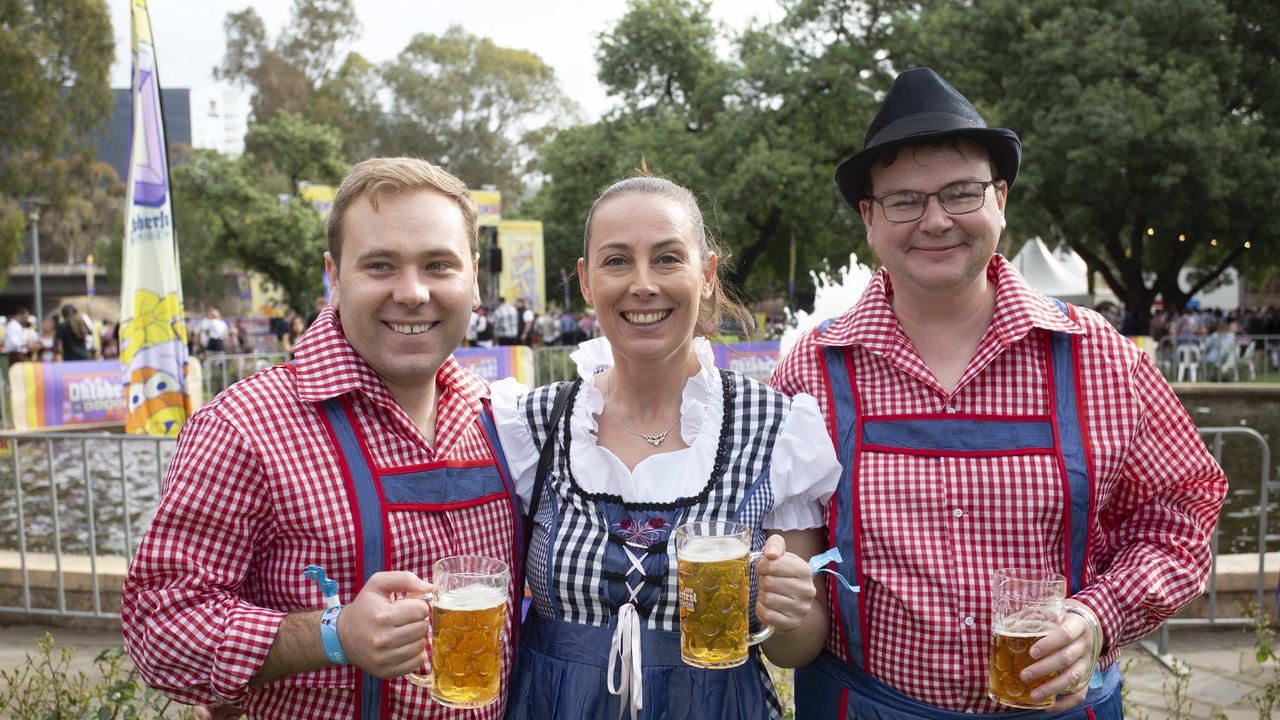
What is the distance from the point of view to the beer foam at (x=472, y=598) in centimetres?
166

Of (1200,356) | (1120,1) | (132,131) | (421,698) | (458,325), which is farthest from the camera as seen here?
(1120,1)

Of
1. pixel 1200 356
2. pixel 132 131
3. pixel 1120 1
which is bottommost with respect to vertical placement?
Answer: pixel 1200 356

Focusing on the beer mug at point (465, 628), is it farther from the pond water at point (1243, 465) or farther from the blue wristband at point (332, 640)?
the pond water at point (1243, 465)

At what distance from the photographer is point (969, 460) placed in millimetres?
1982

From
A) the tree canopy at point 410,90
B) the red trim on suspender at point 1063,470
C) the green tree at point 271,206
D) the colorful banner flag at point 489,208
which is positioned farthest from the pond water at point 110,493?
the tree canopy at point 410,90

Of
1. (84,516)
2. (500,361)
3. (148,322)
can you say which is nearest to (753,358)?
(500,361)

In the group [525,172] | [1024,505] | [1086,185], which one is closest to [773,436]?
[1024,505]

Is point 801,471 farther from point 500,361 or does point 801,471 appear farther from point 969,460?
point 500,361

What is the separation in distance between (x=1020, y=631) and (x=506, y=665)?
101 cm

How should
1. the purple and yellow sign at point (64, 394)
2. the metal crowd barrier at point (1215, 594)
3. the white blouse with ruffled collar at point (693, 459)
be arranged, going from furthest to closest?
the purple and yellow sign at point (64, 394) → the metal crowd barrier at point (1215, 594) → the white blouse with ruffled collar at point (693, 459)

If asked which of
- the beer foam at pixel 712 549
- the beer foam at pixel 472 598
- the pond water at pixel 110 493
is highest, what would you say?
the beer foam at pixel 712 549

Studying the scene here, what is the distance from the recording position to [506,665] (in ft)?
6.55

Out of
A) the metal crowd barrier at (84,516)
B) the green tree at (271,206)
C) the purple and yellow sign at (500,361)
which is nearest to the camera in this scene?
the metal crowd barrier at (84,516)

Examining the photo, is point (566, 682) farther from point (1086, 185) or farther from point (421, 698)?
point (1086, 185)
